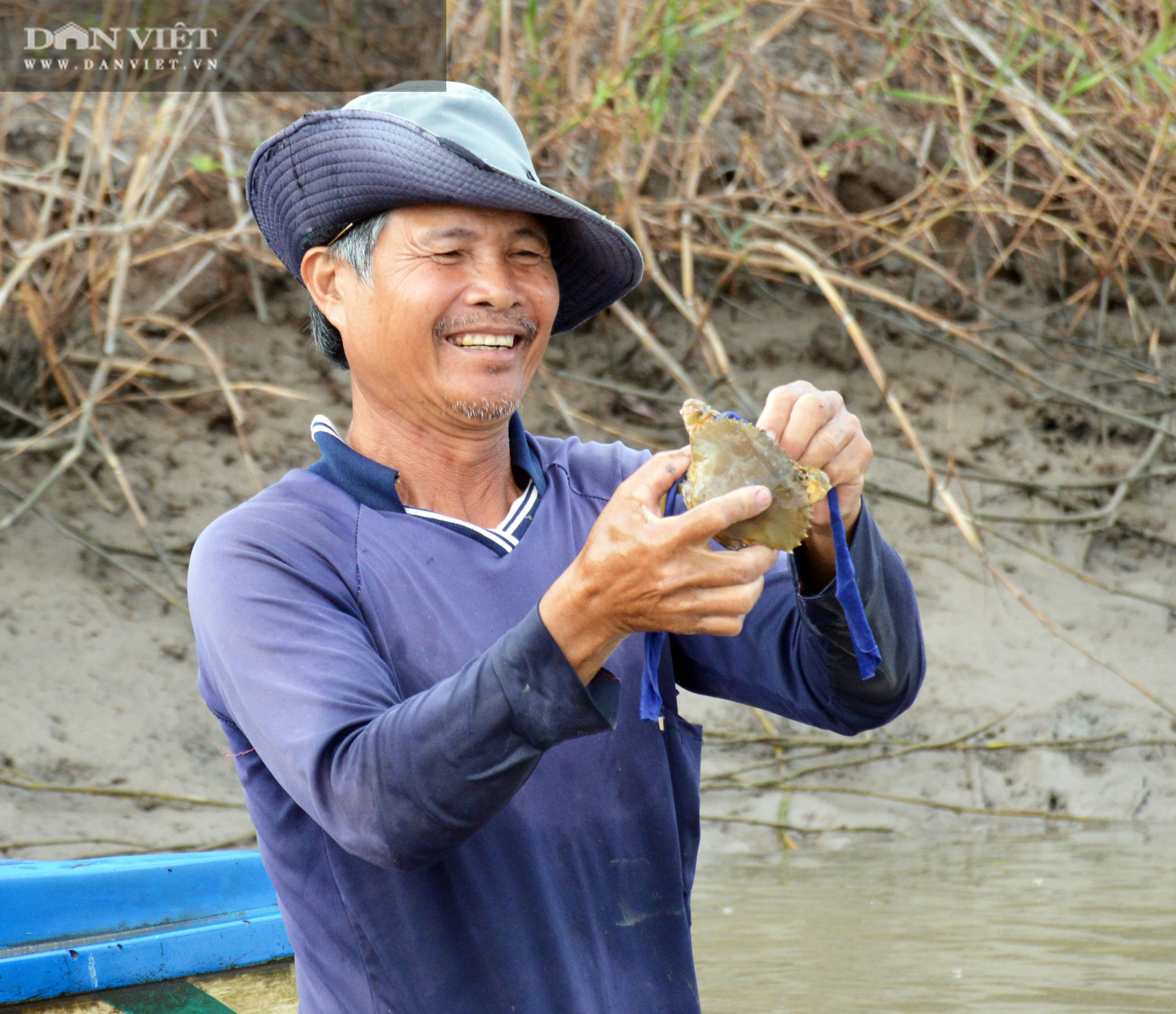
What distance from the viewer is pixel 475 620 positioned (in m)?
1.58

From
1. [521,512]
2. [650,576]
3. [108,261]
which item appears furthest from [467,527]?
[108,261]

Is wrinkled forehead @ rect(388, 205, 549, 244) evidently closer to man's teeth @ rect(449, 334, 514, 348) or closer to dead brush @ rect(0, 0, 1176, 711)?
man's teeth @ rect(449, 334, 514, 348)

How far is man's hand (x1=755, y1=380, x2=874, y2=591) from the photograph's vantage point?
147cm

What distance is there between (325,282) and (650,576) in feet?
2.71

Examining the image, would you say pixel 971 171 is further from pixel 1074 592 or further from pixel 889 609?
pixel 889 609

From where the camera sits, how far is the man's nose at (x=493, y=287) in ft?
5.49

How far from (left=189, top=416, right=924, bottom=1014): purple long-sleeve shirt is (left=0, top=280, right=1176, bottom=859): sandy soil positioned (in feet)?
9.07

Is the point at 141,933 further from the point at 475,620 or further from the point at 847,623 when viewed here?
the point at 847,623

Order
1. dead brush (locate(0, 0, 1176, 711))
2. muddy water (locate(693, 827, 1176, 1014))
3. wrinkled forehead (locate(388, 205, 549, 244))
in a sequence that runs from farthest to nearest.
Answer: dead brush (locate(0, 0, 1176, 711)), muddy water (locate(693, 827, 1176, 1014)), wrinkled forehead (locate(388, 205, 549, 244))

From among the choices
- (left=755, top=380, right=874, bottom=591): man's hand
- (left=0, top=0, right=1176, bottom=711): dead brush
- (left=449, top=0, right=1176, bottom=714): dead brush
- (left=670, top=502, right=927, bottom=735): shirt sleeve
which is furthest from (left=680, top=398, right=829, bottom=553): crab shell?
(left=449, top=0, right=1176, bottom=714): dead brush

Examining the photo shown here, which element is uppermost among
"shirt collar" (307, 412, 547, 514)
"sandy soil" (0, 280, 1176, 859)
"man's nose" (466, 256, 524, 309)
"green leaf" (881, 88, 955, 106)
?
"man's nose" (466, 256, 524, 309)

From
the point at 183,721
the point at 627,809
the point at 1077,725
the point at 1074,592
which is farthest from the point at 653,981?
the point at 1074,592

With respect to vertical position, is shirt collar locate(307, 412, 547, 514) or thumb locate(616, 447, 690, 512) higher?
thumb locate(616, 447, 690, 512)

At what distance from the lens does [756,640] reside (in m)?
1.76
